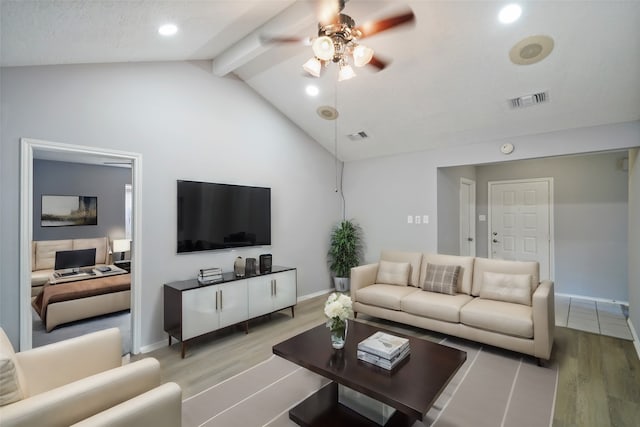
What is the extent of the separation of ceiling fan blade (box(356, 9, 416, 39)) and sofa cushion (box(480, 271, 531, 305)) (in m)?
2.80

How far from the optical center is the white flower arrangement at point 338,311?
2.14m

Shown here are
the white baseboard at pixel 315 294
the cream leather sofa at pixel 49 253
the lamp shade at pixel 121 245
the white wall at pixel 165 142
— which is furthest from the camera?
the lamp shade at pixel 121 245

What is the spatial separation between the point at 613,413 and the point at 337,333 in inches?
78.9

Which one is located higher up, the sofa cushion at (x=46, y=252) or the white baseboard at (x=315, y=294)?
the sofa cushion at (x=46, y=252)

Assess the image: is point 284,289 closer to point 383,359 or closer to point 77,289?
point 383,359

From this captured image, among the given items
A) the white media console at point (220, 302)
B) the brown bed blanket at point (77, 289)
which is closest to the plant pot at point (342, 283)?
the white media console at point (220, 302)

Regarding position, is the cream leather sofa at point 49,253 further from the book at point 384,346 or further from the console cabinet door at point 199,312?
the book at point 384,346

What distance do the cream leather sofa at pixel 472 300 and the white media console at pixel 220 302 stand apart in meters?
1.06

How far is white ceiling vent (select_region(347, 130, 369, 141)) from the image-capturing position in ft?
15.8

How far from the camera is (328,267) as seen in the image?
5543mm

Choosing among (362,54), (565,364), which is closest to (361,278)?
(565,364)

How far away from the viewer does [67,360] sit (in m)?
1.85

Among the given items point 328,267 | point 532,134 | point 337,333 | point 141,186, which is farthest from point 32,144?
point 532,134

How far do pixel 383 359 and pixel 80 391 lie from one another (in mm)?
1635
